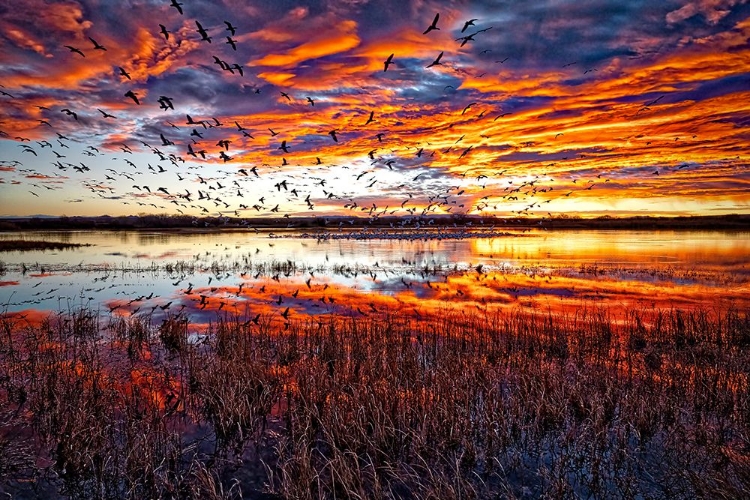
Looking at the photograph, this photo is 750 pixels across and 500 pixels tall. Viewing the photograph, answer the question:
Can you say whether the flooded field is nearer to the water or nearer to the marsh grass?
the marsh grass

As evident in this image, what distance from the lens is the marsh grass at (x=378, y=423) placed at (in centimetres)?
696

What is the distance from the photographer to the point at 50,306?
21.3 m

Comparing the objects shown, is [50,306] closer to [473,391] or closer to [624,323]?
[473,391]

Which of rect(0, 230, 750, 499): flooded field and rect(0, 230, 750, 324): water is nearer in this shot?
rect(0, 230, 750, 499): flooded field

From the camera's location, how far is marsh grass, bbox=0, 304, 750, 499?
6965 millimetres

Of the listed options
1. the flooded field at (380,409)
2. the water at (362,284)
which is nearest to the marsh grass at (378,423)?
the flooded field at (380,409)

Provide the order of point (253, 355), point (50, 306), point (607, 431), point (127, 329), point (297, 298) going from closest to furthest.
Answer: point (607, 431), point (253, 355), point (127, 329), point (50, 306), point (297, 298)

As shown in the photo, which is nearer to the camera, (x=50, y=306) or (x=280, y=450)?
(x=280, y=450)

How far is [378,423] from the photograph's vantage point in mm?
7977

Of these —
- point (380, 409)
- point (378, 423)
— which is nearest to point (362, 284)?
point (380, 409)

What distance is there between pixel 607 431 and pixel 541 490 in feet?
7.39

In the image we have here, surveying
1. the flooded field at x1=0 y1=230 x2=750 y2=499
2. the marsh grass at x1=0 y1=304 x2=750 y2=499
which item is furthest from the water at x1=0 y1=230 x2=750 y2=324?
the marsh grass at x1=0 y1=304 x2=750 y2=499

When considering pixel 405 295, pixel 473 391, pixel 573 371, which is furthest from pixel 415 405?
pixel 405 295

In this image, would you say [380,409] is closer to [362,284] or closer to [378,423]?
[378,423]
